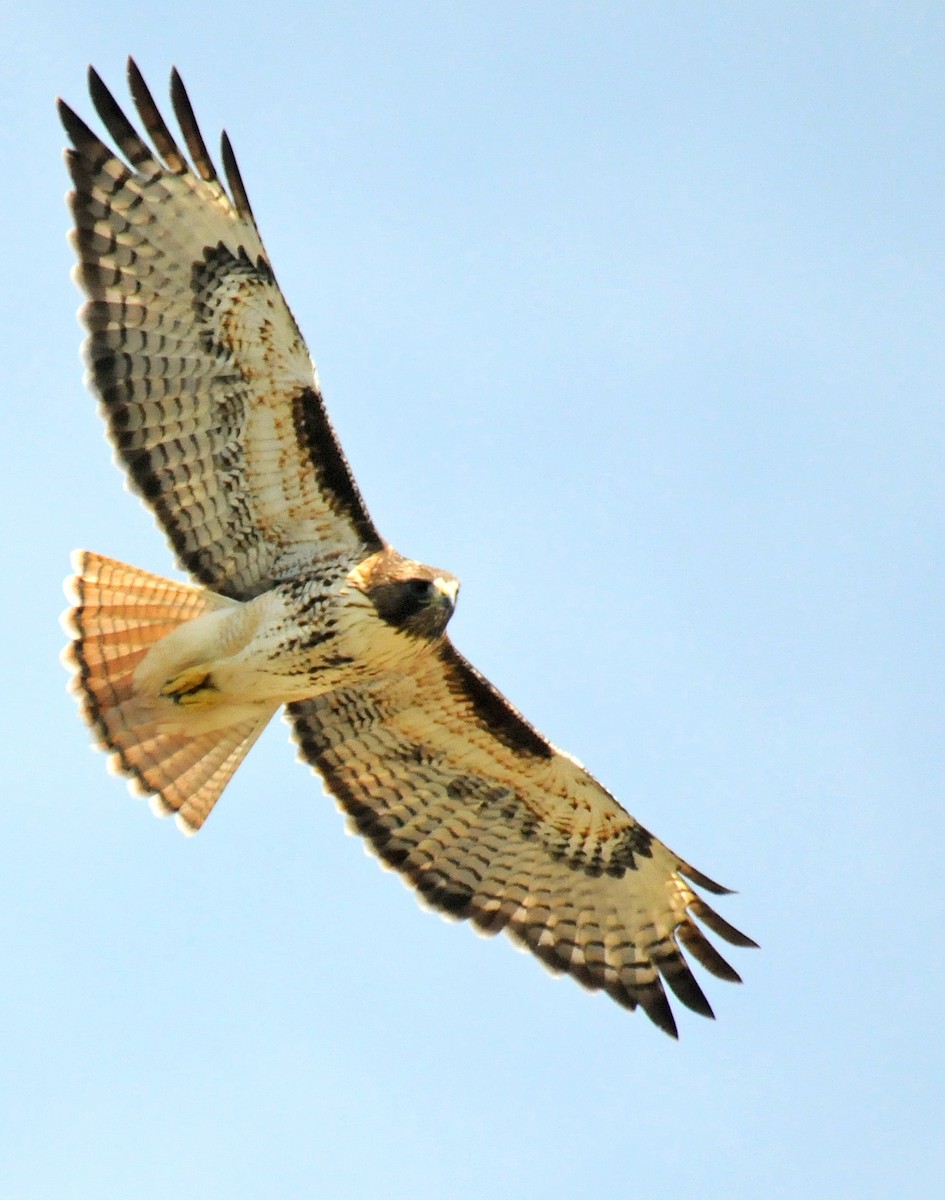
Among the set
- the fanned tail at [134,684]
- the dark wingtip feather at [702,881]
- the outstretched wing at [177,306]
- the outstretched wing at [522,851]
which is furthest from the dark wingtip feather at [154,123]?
the dark wingtip feather at [702,881]

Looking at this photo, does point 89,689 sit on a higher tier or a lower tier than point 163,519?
lower

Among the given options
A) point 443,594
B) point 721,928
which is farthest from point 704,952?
point 443,594

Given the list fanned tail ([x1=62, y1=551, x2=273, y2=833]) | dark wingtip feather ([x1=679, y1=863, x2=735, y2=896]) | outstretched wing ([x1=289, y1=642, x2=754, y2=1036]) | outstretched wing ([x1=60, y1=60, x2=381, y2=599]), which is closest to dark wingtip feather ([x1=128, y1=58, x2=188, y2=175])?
outstretched wing ([x1=60, y1=60, x2=381, y2=599])

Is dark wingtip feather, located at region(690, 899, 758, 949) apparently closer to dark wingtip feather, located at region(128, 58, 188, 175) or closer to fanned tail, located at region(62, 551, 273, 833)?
fanned tail, located at region(62, 551, 273, 833)

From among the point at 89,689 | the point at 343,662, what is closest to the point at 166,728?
the point at 89,689

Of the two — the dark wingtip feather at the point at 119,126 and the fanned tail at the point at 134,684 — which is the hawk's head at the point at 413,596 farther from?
the dark wingtip feather at the point at 119,126

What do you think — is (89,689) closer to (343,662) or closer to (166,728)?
(166,728)
